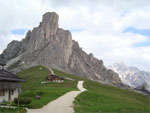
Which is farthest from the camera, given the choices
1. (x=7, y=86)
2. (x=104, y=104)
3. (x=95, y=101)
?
(x=7, y=86)

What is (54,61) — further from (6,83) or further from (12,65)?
(6,83)

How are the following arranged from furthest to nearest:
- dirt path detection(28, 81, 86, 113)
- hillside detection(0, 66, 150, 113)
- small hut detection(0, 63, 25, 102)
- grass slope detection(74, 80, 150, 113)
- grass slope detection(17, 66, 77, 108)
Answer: small hut detection(0, 63, 25, 102) < grass slope detection(17, 66, 77, 108) < hillside detection(0, 66, 150, 113) < grass slope detection(74, 80, 150, 113) < dirt path detection(28, 81, 86, 113)

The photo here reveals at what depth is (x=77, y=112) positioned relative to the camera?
94.0 feet

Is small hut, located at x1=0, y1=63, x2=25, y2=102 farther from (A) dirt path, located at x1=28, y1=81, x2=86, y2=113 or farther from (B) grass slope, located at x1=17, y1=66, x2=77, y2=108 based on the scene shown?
(A) dirt path, located at x1=28, y1=81, x2=86, y2=113

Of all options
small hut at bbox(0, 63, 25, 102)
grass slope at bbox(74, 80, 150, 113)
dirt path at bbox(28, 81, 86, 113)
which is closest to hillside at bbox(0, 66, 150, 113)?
grass slope at bbox(74, 80, 150, 113)

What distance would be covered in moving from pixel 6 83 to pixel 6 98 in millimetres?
3126

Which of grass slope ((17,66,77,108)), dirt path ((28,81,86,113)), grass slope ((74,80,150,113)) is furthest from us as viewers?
grass slope ((17,66,77,108))

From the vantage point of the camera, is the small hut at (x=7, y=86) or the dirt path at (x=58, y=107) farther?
the small hut at (x=7, y=86)

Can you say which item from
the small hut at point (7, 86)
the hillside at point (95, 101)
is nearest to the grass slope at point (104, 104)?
the hillside at point (95, 101)

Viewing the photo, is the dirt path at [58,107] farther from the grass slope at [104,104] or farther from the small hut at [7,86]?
the small hut at [7,86]

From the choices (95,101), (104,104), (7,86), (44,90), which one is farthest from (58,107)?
(44,90)

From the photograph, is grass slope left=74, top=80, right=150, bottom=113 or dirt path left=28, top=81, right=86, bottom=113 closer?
dirt path left=28, top=81, right=86, bottom=113

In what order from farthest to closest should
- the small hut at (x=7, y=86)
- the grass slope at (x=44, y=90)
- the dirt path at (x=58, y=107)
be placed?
the small hut at (x=7, y=86)
the grass slope at (x=44, y=90)
the dirt path at (x=58, y=107)

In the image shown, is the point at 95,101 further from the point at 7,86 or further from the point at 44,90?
the point at 7,86
